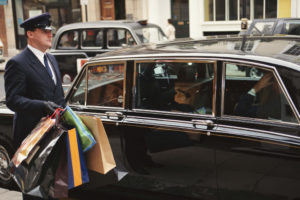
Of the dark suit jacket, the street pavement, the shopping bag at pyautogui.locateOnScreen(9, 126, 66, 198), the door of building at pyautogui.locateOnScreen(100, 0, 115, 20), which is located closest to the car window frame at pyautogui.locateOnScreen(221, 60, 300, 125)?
the shopping bag at pyautogui.locateOnScreen(9, 126, 66, 198)

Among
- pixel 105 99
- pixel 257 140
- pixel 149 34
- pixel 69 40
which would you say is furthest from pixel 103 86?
pixel 69 40

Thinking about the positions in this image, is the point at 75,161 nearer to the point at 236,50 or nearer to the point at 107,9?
the point at 236,50

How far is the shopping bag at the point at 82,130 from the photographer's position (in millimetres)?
3326

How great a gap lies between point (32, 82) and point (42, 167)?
0.74m

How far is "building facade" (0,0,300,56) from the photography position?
18.1 meters

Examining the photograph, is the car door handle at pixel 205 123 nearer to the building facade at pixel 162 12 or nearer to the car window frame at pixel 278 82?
the car window frame at pixel 278 82

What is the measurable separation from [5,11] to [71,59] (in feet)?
49.3

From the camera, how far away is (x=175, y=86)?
3902 mm

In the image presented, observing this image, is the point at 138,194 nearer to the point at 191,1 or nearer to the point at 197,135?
the point at 197,135

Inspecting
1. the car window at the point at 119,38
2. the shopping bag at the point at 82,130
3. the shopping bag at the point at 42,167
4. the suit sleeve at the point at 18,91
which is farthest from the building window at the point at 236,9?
the shopping bag at the point at 42,167

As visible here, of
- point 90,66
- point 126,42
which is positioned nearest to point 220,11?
point 126,42

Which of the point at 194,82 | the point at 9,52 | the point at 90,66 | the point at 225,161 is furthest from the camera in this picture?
the point at 9,52

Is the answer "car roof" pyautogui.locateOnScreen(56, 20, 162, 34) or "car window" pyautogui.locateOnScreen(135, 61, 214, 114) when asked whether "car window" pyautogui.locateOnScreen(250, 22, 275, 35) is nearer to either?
"car roof" pyautogui.locateOnScreen(56, 20, 162, 34)

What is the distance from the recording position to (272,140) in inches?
125
